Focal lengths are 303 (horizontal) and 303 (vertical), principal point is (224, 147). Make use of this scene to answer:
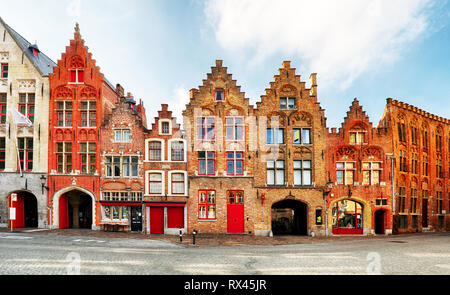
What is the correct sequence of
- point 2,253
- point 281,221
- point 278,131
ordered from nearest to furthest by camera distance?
point 2,253 → point 278,131 → point 281,221

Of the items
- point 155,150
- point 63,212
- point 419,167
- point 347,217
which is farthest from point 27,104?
point 419,167

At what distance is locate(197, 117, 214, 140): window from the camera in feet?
82.7

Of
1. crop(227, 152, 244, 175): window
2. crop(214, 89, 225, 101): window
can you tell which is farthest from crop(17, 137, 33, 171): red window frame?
crop(227, 152, 244, 175): window

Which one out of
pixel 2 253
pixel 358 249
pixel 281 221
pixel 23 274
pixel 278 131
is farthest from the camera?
pixel 281 221

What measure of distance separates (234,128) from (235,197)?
5688 mm

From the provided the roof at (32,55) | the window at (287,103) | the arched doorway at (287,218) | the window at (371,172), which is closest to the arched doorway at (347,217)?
the window at (371,172)

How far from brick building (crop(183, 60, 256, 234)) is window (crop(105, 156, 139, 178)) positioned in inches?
178

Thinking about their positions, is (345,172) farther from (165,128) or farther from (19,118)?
(19,118)

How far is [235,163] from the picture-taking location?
25047 mm

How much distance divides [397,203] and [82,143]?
88.8 ft

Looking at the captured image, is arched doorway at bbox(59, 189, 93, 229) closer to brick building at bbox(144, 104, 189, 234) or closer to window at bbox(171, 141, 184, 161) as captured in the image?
brick building at bbox(144, 104, 189, 234)

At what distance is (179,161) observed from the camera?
971 inches
